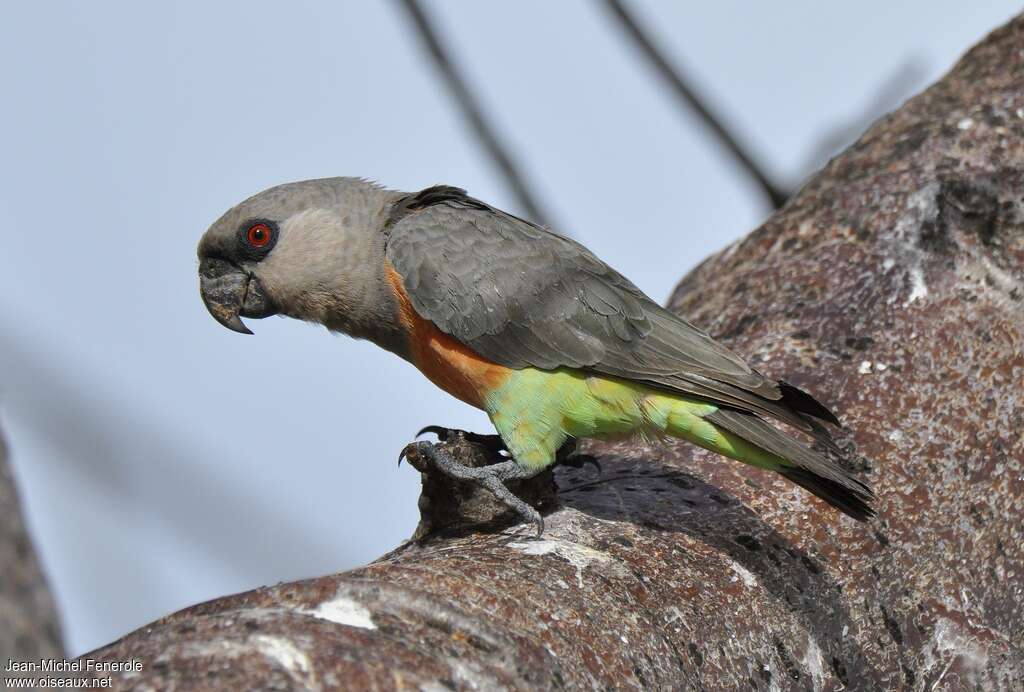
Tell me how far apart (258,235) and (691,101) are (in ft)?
15.2

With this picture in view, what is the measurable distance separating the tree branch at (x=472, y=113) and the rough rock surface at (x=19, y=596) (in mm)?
5139

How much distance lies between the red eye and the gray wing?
2.64 feet

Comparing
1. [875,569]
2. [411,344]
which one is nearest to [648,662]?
[875,569]

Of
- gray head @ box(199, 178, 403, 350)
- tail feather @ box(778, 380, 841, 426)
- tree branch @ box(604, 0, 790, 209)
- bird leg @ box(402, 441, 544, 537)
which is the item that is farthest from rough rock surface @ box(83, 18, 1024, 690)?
tree branch @ box(604, 0, 790, 209)

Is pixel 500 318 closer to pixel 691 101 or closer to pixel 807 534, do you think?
pixel 807 534

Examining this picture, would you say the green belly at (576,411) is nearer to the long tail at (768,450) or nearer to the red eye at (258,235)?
the long tail at (768,450)

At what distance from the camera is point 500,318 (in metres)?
6.30

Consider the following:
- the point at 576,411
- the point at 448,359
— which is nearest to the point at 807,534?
the point at 576,411

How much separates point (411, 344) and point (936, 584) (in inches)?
127

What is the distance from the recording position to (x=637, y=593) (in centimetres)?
458

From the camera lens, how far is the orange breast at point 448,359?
6285 mm

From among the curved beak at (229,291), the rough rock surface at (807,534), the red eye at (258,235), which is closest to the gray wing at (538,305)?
the rough rock surface at (807,534)

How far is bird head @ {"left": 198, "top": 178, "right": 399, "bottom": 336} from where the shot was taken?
21.8 ft

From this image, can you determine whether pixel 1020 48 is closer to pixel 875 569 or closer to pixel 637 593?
pixel 875 569
